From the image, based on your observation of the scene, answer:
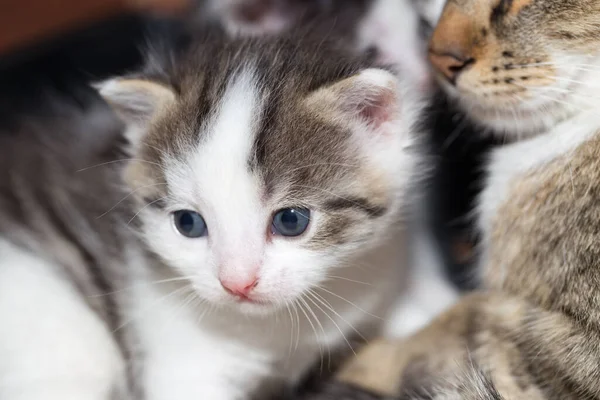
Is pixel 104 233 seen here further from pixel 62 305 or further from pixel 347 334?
pixel 347 334

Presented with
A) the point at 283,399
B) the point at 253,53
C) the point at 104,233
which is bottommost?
the point at 283,399

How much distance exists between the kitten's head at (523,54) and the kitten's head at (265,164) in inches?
5.2

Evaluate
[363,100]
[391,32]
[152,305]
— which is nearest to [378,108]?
[363,100]

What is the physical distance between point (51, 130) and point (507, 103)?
1.01 metres

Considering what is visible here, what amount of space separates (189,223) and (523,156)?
65 centimetres

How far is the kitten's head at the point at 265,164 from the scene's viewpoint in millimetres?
1102

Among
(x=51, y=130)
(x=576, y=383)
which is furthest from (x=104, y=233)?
(x=576, y=383)

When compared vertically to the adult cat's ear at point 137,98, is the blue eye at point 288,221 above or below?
below

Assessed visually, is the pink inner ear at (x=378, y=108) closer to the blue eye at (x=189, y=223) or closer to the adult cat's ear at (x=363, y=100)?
the adult cat's ear at (x=363, y=100)

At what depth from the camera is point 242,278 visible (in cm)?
108

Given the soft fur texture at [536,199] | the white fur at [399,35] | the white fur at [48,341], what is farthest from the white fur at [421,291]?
the white fur at [48,341]

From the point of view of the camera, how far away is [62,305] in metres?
1.33

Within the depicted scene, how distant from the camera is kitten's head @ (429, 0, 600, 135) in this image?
3.98 ft

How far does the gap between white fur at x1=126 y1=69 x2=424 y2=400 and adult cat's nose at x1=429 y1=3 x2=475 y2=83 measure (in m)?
0.09
